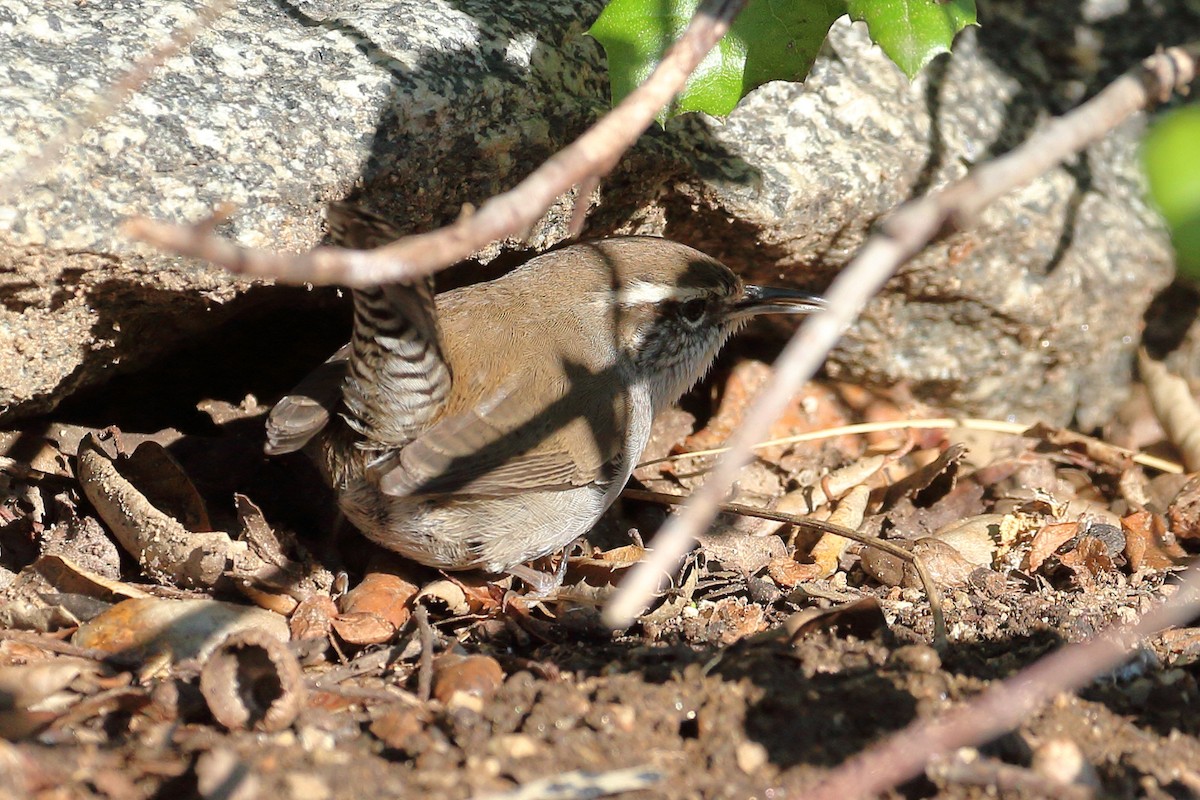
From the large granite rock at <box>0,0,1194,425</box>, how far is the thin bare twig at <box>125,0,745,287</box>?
53.3 inches

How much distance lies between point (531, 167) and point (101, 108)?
1.34 metres

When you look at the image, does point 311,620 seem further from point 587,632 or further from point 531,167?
point 531,167

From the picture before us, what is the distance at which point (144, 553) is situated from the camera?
3.48 metres

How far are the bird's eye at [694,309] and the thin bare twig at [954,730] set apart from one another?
1.83 meters

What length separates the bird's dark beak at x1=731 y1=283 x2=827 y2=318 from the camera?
13.3 feet

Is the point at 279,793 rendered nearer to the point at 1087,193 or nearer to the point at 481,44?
the point at 481,44

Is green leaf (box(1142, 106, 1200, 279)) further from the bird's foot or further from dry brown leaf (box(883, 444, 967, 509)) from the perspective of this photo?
dry brown leaf (box(883, 444, 967, 509))

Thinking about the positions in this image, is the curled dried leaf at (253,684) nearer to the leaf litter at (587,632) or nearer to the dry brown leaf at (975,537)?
the leaf litter at (587,632)

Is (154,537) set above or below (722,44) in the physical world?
below

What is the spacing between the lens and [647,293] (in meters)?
3.94

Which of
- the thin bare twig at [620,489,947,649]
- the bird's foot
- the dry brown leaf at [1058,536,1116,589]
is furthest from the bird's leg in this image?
the dry brown leaf at [1058,536,1116,589]

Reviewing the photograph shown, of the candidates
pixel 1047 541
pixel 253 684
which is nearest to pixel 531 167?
pixel 253 684

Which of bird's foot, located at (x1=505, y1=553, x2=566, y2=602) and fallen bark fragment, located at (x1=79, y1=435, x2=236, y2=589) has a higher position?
bird's foot, located at (x1=505, y1=553, x2=566, y2=602)

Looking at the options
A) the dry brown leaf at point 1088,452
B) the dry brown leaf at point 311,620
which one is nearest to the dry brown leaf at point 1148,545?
the dry brown leaf at point 1088,452
